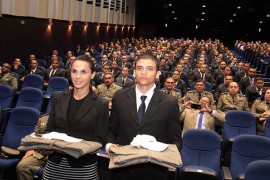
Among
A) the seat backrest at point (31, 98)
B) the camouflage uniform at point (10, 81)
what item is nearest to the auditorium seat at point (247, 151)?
the seat backrest at point (31, 98)

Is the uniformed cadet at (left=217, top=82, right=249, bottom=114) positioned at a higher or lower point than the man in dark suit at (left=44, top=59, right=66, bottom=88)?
lower

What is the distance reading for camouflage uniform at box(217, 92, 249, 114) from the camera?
6.98 metres

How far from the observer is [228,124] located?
5.83 meters

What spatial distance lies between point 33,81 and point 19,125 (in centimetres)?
341

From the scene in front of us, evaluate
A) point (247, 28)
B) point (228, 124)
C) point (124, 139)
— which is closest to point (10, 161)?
point (124, 139)

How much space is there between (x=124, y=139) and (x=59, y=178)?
17.7 inches

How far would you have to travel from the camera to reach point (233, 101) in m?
7.05

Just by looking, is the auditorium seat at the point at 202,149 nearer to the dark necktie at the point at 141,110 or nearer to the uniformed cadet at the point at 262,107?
the uniformed cadet at the point at 262,107

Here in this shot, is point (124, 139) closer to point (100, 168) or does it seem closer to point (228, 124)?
point (100, 168)

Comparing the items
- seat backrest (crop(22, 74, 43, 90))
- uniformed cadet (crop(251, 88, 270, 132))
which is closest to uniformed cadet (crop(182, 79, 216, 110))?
uniformed cadet (crop(251, 88, 270, 132))

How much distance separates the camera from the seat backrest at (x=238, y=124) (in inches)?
227

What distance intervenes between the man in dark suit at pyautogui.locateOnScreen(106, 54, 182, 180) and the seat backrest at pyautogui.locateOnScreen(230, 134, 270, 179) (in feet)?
7.86

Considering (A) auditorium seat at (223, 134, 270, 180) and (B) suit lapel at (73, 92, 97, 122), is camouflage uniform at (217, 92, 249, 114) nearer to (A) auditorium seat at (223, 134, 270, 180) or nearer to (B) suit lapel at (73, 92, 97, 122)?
(A) auditorium seat at (223, 134, 270, 180)

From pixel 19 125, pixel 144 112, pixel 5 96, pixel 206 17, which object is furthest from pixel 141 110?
pixel 206 17
